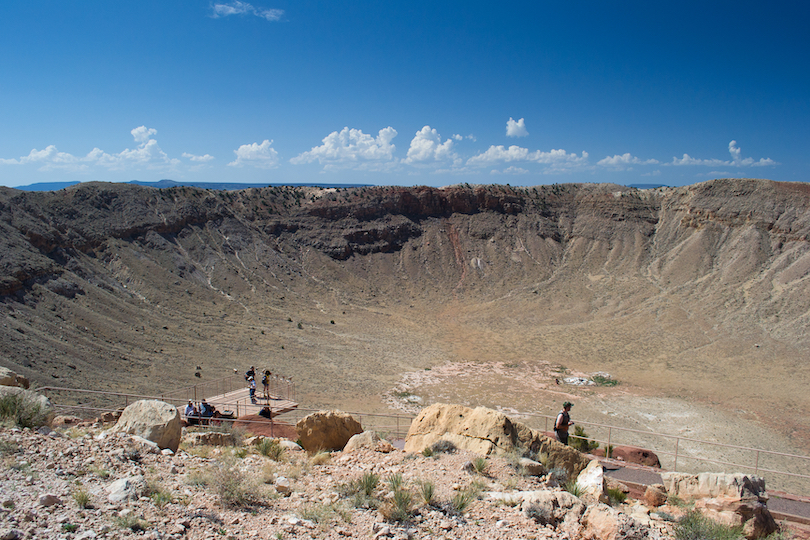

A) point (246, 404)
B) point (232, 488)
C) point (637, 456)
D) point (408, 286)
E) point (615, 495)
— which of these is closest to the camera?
point (232, 488)

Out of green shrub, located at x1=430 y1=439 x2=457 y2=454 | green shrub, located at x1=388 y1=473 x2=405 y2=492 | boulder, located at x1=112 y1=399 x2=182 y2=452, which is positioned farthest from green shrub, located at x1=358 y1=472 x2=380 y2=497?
boulder, located at x1=112 y1=399 x2=182 y2=452

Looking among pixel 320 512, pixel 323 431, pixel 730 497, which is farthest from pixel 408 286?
pixel 320 512

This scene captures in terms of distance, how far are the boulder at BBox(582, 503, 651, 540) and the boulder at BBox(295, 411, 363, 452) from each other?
607 cm

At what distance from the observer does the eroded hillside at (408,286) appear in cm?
2509

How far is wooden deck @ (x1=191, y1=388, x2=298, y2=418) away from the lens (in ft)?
55.8

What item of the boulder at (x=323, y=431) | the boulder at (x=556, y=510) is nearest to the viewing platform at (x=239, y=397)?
the boulder at (x=323, y=431)

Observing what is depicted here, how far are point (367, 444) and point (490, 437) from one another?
259 centimetres

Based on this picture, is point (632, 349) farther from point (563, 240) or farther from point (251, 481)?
point (251, 481)

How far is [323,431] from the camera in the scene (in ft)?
35.7

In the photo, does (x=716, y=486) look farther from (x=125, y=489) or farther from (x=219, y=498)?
(x=125, y=489)

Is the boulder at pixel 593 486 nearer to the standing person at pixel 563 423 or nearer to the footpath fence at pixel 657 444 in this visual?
the standing person at pixel 563 423

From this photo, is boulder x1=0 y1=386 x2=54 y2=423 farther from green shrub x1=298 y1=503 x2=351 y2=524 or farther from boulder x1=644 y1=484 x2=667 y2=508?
boulder x1=644 y1=484 x2=667 y2=508

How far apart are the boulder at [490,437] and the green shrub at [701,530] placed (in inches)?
114

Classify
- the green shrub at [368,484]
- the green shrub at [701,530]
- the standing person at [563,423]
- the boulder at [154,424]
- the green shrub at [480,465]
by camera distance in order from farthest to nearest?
the standing person at [563,423], the boulder at [154,424], the green shrub at [480,465], the green shrub at [368,484], the green shrub at [701,530]
